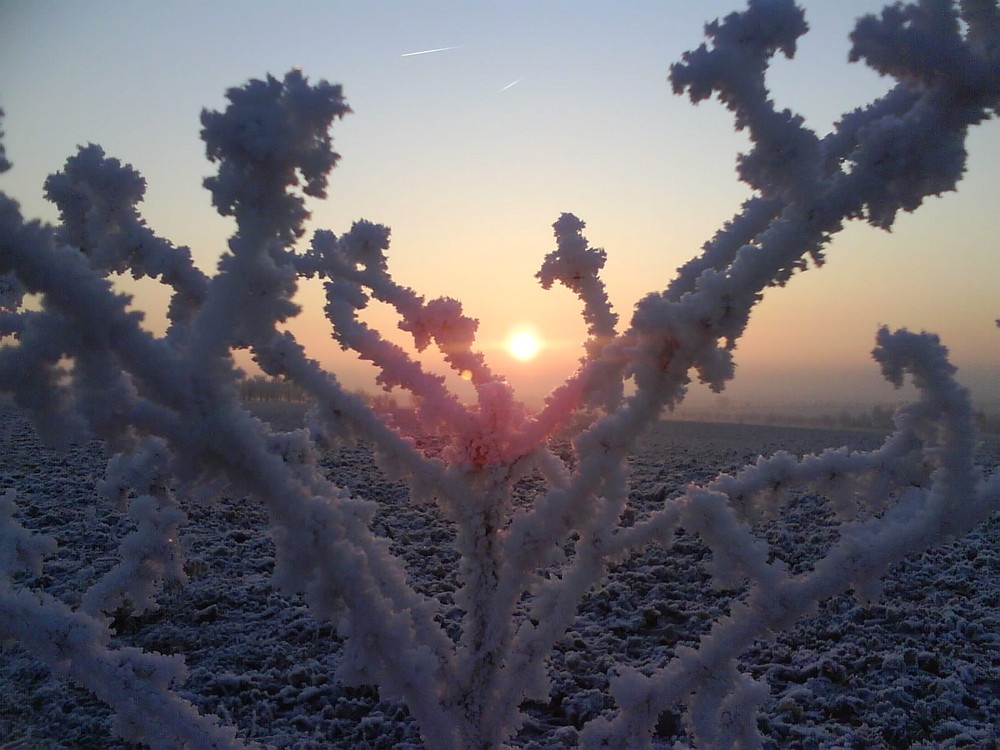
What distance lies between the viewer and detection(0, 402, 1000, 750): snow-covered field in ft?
10.4

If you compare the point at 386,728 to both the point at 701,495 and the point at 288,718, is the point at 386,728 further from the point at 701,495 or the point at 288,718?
the point at 701,495

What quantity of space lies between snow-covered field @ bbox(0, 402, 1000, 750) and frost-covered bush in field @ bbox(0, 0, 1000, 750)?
22.8 inches

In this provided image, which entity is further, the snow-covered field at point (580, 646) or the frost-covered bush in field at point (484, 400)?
the snow-covered field at point (580, 646)

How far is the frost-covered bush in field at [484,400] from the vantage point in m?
1.19

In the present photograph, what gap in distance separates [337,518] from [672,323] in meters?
0.89

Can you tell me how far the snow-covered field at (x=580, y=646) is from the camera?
3180 millimetres

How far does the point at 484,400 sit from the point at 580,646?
286 centimetres

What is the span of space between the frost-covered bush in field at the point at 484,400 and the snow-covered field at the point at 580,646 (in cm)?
58

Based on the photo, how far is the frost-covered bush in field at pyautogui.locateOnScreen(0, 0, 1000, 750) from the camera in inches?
46.9

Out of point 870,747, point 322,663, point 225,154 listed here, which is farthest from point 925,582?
point 225,154

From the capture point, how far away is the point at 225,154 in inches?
45.8

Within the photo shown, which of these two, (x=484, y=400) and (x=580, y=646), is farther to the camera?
(x=580, y=646)

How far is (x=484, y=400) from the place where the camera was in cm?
181

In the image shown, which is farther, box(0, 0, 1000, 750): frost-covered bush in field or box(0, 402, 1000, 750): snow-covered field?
box(0, 402, 1000, 750): snow-covered field
